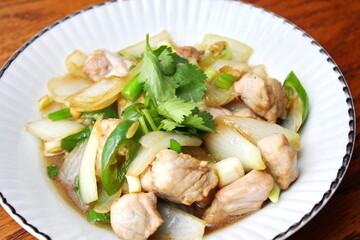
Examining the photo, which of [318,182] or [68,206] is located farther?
[68,206]

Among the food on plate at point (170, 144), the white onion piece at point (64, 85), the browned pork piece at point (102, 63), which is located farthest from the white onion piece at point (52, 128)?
the browned pork piece at point (102, 63)

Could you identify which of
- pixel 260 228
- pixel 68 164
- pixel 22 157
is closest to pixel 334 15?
pixel 260 228

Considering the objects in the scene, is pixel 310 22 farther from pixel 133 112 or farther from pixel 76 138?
pixel 76 138

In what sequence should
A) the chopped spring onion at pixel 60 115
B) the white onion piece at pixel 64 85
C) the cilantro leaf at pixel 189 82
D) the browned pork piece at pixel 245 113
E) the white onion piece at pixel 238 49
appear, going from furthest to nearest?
the white onion piece at pixel 238 49 → the white onion piece at pixel 64 85 → the chopped spring onion at pixel 60 115 → the browned pork piece at pixel 245 113 → the cilantro leaf at pixel 189 82

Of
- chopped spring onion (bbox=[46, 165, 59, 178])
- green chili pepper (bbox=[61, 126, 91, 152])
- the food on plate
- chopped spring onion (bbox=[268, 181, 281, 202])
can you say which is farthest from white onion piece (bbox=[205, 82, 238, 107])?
chopped spring onion (bbox=[46, 165, 59, 178])

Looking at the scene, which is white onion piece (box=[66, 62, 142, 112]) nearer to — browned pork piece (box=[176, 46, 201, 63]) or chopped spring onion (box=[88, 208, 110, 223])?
browned pork piece (box=[176, 46, 201, 63])

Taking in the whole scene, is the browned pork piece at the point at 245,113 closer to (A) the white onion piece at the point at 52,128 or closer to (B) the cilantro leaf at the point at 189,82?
(B) the cilantro leaf at the point at 189,82

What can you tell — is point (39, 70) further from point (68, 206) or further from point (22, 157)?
point (68, 206)
